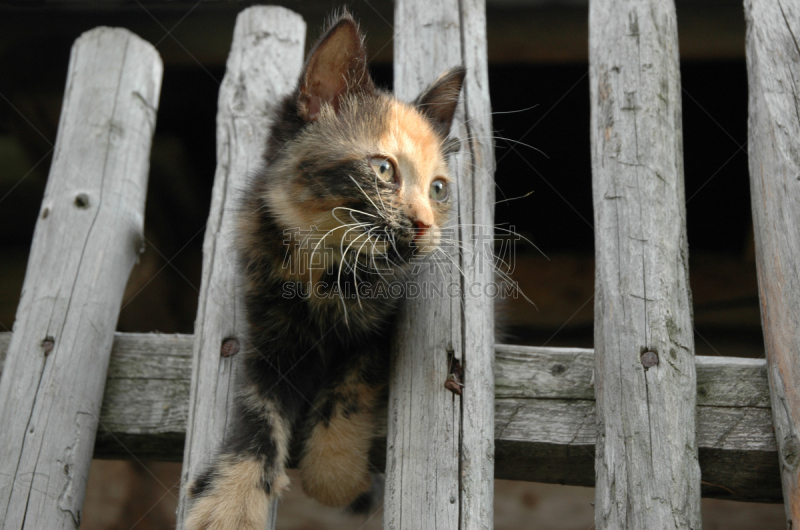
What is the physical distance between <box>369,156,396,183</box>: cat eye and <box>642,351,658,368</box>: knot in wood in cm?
97

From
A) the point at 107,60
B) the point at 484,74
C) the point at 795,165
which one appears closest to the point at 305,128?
the point at 484,74

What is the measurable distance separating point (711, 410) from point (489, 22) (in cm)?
237

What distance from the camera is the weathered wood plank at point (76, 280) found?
2172mm

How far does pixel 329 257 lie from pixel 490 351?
2.07ft

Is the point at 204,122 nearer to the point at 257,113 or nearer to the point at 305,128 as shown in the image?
the point at 257,113

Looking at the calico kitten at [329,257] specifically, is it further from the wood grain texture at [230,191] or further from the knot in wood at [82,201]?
the knot in wood at [82,201]

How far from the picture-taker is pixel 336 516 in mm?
4617

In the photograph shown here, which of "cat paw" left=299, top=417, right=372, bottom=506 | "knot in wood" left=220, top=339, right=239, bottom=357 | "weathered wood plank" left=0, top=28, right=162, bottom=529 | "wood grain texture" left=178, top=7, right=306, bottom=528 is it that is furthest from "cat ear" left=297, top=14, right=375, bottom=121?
"cat paw" left=299, top=417, right=372, bottom=506

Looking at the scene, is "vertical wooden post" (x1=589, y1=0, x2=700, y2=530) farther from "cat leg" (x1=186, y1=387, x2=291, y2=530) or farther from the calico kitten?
"cat leg" (x1=186, y1=387, x2=291, y2=530)

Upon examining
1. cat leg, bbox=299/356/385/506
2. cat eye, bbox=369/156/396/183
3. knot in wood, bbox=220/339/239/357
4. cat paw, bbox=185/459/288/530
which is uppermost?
cat eye, bbox=369/156/396/183

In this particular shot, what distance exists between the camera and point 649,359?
1.95 m

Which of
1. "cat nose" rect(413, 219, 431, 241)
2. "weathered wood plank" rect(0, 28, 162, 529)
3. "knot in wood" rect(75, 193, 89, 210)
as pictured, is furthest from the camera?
"knot in wood" rect(75, 193, 89, 210)

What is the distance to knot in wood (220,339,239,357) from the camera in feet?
7.64

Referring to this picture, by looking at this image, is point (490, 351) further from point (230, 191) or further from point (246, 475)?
point (230, 191)
